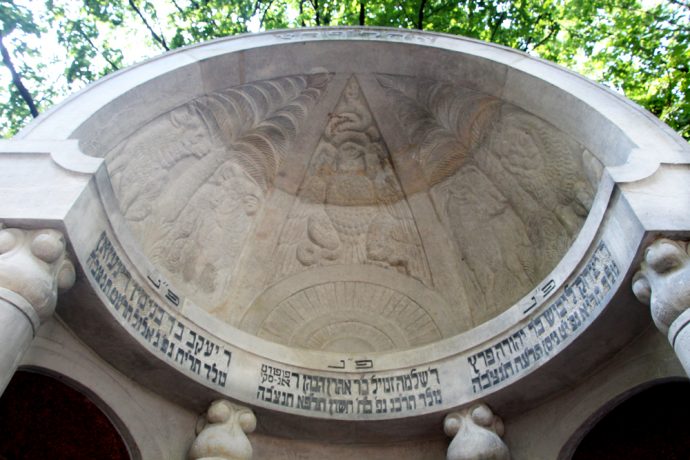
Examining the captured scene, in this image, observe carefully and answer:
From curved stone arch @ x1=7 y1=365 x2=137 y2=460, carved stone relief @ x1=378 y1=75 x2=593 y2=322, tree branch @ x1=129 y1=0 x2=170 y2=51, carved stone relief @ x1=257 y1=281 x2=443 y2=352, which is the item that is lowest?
carved stone relief @ x1=257 y1=281 x2=443 y2=352

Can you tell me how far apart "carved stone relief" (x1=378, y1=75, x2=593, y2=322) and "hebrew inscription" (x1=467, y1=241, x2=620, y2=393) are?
3.78ft

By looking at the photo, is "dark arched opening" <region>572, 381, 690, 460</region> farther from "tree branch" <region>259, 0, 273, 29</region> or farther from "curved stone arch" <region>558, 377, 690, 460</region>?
"tree branch" <region>259, 0, 273, 29</region>

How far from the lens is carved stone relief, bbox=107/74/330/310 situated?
6504mm

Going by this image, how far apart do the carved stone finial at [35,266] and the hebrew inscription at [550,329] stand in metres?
3.94

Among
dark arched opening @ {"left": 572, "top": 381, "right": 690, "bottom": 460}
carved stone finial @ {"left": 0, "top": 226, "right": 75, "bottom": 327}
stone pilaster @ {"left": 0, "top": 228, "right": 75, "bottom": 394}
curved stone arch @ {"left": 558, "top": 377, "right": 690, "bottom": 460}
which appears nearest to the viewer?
stone pilaster @ {"left": 0, "top": 228, "right": 75, "bottom": 394}

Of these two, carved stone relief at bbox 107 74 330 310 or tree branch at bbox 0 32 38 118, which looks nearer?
carved stone relief at bbox 107 74 330 310

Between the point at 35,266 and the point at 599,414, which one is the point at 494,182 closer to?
the point at 599,414

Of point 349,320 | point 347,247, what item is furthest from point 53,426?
point 347,247

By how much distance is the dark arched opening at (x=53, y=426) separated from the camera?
5.46m

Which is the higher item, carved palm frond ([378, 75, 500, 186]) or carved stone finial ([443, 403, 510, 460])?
carved palm frond ([378, 75, 500, 186])

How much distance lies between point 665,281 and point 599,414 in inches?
70.2

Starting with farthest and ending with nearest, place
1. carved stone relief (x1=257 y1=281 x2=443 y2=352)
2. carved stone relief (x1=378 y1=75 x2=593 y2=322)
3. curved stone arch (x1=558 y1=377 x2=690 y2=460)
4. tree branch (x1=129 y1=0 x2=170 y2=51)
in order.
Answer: tree branch (x1=129 y1=0 x2=170 y2=51)
carved stone relief (x1=257 y1=281 x2=443 y2=352)
carved stone relief (x1=378 y1=75 x2=593 y2=322)
curved stone arch (x1=558 y1=377 x2=690 y2=460)

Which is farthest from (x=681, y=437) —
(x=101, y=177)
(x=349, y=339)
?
(x=101, y=177)

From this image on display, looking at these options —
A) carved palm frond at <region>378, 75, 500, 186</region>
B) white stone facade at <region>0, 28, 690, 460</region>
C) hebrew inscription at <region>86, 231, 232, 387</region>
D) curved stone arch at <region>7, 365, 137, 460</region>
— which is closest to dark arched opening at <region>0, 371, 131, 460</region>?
curved stone arch at <region>7, 365, 137, 460</region>
